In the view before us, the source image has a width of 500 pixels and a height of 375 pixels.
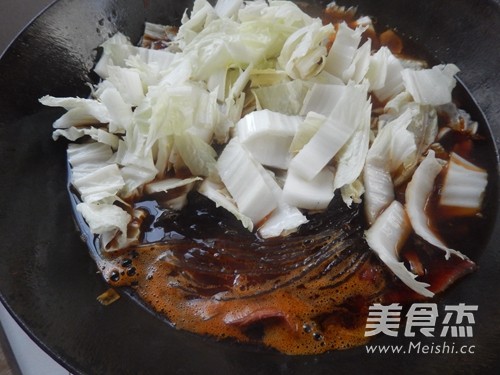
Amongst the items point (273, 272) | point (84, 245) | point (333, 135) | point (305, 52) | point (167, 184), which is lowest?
point (273, 272)

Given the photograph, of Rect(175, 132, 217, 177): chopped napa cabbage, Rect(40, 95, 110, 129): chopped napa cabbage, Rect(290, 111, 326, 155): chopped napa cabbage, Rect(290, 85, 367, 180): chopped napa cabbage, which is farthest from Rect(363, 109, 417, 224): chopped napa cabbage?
Rect(40, 95, 110, 129): chopped napa cabbage

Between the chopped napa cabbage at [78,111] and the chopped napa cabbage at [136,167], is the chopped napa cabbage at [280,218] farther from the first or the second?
the chopped napa cabbage at [78,111]

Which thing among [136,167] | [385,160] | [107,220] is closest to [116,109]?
[136,167]

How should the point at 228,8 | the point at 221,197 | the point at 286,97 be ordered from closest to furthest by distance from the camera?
the point at 221,197 < the point at 286,97 < the point at 228,8

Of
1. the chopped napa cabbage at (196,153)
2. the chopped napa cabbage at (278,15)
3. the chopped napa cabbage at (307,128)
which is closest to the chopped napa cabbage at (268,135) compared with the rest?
the chopped napa cabbage at (307,128)

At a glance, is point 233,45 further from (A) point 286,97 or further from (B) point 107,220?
(B) point 107,220
